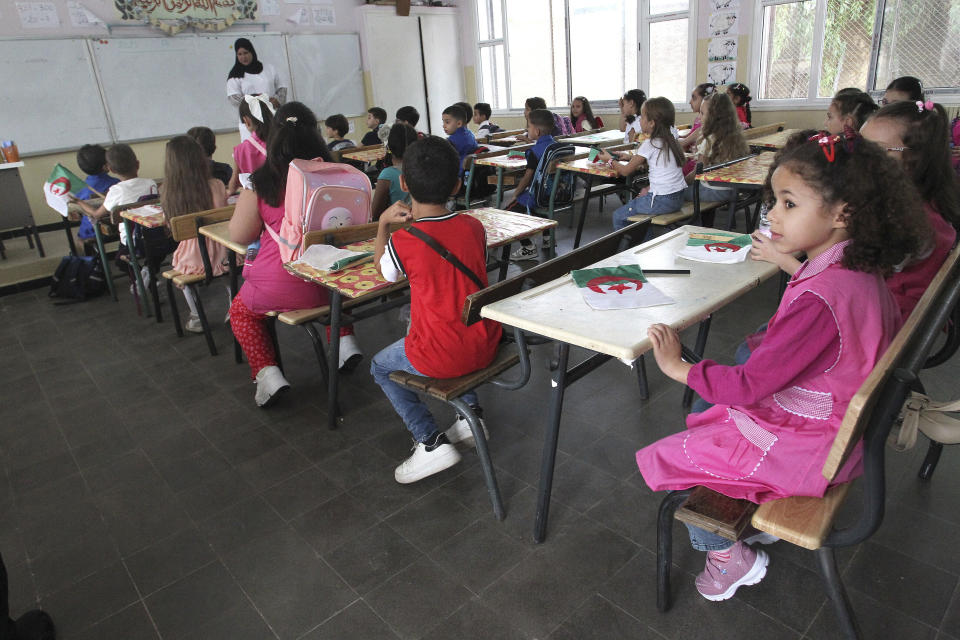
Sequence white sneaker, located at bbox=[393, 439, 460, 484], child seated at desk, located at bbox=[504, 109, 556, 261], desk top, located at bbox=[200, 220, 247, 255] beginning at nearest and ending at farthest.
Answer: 1. white sneaker, located at bbox=[393, 439, 460, 484]
2. desk top, located at bbox=[200, 220, 247, 255]
3. child seated at desk, located at bbox=[504, 109, 556, 261]

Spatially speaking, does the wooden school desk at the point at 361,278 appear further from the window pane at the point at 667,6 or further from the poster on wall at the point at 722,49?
the window pane at the point at 667,6

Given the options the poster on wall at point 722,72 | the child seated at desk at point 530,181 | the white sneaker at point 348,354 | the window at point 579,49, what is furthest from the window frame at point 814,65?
the white sneaker at point 348,354

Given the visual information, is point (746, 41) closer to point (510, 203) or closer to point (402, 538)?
point (510, 203)

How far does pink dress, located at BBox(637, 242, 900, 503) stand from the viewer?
111cm

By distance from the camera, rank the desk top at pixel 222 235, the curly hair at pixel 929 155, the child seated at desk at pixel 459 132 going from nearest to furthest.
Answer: the curly hair at pixel 929 155 < the desk top at pixel 222 235 < the child seated at desk at pixel 459 132

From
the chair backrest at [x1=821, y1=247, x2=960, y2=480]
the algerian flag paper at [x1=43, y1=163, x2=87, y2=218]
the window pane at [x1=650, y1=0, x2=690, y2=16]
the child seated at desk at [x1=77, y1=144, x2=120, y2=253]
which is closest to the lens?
the chair backrest at [x1=821, y1=247, x2=960, y2=480]

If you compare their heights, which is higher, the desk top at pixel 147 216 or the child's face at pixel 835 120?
the child's face at pixel 835 120

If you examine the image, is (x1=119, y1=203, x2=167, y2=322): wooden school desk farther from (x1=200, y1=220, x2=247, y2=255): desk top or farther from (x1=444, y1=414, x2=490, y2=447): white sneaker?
(x1=444, y1=414, x2=490, y2=447): white sneaker

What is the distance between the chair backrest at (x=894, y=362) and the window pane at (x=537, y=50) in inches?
323

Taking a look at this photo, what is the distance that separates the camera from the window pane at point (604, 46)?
25.4 ft

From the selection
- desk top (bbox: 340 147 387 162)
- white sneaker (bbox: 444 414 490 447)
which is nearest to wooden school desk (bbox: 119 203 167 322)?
white sneaker (bbox: 444 414 490 447)

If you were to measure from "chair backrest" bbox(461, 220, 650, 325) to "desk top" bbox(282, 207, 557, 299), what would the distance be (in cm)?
41

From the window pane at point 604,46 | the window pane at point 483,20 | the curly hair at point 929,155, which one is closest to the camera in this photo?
the curly hair at point 929,155

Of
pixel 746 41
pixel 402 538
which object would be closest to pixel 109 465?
pixel 402 538
